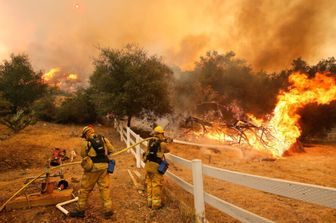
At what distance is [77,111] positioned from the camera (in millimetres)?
26625

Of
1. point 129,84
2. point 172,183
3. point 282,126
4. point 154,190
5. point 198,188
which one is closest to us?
point 198,188

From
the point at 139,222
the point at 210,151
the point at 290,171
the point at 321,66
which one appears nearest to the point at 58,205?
the point at 139,222

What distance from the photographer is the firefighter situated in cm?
623

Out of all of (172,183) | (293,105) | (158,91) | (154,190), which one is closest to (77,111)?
(158,91)

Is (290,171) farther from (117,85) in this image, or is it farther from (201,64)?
(201,64)

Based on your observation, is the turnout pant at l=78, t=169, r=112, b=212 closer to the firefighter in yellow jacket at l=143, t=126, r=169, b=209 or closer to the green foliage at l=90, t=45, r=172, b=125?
the firefighter in yellow jacket at l=143, t=126, r=169, b=209

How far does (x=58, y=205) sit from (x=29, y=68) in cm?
2616

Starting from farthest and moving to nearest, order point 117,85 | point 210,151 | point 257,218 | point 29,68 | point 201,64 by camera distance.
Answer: point 201,64 → point 29,68 → point 117,85 → point 210,151 → point 257,218

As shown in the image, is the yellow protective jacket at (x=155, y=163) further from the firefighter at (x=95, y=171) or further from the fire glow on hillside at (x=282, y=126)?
the fire glow on hillside at (x=282, y=126)

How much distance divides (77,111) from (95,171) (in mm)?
21538

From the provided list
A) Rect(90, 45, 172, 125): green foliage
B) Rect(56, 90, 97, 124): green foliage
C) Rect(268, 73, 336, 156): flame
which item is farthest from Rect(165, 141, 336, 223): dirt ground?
Rect(56, 90, 97, 124): green foliage

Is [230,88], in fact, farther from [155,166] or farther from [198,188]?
[198,188]

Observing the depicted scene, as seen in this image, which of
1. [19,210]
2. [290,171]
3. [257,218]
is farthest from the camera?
[290,171]

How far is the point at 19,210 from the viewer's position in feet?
21.3
